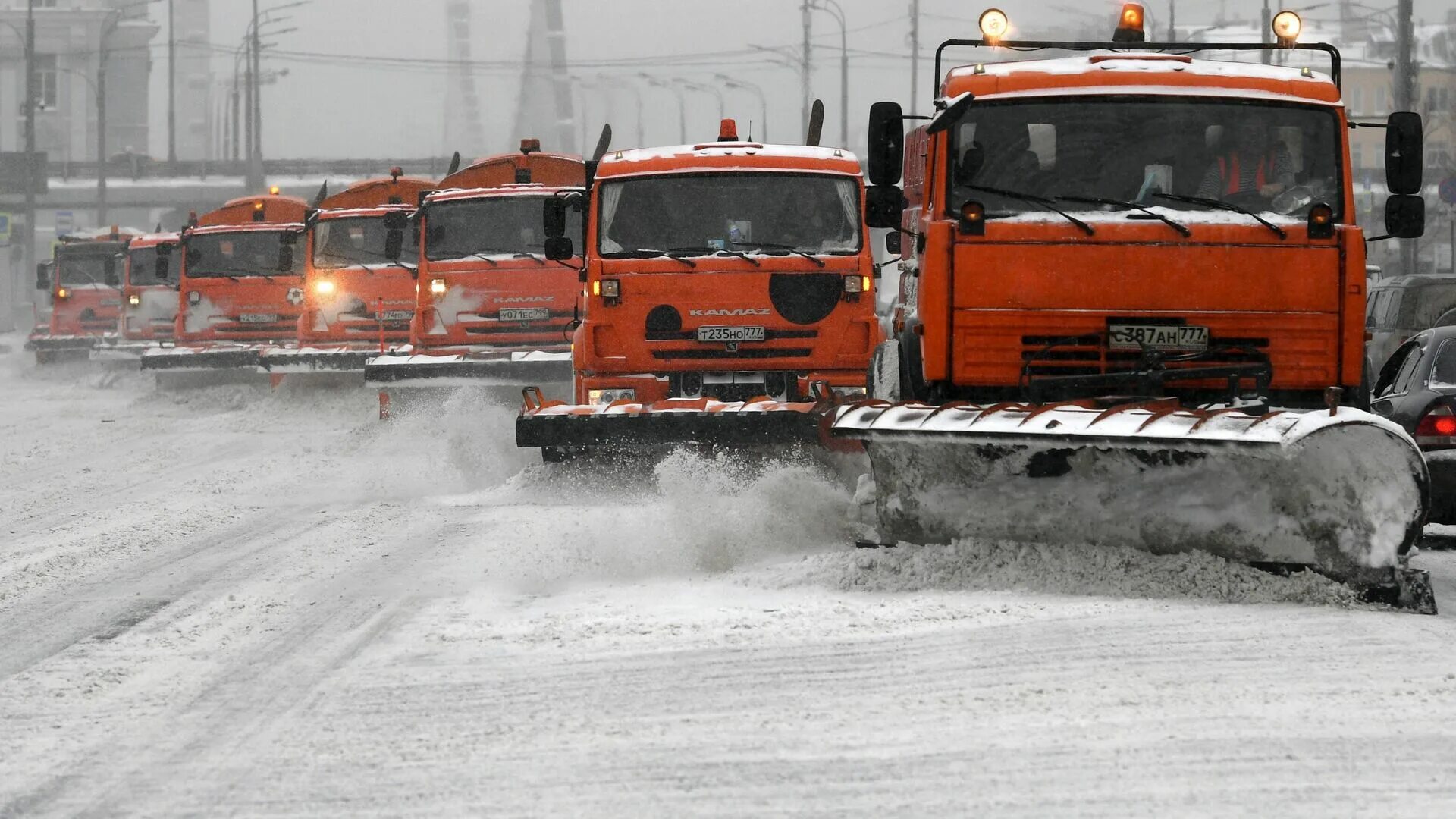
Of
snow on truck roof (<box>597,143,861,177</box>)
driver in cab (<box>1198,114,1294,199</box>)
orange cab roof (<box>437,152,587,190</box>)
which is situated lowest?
driver in cab (<box>1198,114,1294,199</box>)

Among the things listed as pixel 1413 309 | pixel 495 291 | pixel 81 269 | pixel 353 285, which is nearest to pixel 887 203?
pixel 495 291

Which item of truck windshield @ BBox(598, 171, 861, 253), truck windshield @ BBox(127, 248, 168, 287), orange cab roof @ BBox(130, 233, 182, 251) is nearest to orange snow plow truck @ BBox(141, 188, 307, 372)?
orange cab roof @ BBox(130, 233, 182, 251)

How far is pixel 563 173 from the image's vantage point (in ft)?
57.6

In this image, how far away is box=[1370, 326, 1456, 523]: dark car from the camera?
Result: 352 inches

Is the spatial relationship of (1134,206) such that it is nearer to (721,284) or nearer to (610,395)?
(721,284)

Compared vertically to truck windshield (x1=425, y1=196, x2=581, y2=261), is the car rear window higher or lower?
lower

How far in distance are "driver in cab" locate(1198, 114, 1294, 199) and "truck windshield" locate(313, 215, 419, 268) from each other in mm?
13091

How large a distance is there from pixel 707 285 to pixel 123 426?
9.78 meters

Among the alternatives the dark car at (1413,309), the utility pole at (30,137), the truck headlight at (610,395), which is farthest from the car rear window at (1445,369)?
the utility pole at (30,137)

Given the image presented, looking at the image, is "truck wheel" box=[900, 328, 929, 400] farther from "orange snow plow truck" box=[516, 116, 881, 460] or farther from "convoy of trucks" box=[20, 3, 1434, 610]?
"orange snow plow truck" box=[516, 116, 881, 460]

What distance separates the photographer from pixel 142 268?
28.2 metres

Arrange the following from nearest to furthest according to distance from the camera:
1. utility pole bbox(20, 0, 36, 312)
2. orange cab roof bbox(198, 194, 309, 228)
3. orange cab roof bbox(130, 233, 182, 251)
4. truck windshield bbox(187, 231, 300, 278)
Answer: truck windshield bbox(187, 231, 300, 278) < orange cab roof bbox(198, 194, 309, 228) < orange cab roof bbox(130, 233, 182, 251) < utility pole bbox(20, 0, 36, 312)

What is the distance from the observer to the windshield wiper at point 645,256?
473 inches

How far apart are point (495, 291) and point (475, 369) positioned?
111cm
